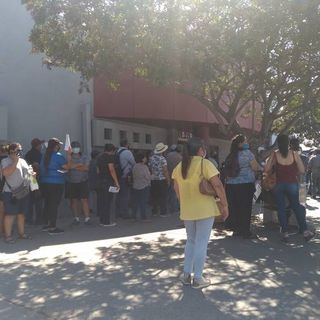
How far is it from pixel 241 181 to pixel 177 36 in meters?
2.77

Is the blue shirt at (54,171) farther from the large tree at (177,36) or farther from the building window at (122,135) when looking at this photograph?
the building window at (122,135)

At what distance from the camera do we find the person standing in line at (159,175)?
39.6ft

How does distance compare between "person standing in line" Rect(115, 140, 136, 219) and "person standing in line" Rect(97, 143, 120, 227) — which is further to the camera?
"person standing in line" Rect(115, 140, 136, 219)

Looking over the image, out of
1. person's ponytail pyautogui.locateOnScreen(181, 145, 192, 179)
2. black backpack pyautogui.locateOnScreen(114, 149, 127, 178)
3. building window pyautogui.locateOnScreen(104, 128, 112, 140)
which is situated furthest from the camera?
building window pyautogui.locateOnScreen(104, 128, 112, 140)

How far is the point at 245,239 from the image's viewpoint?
897cm

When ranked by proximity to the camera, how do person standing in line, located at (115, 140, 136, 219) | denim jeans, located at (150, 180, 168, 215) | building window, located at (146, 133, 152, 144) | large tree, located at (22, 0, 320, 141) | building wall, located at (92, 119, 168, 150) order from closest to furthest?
large tree, located at (22, 0, 320, 141)
person standing in line, located at (115, 140, 136, 219)
denim jeans, located at (150, 180, 168, 215)
building wall, located at (92, 119, 168, 150)
building window, located at (146, 133, 152, 144)

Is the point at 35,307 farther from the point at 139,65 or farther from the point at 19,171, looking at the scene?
the point at 139,65

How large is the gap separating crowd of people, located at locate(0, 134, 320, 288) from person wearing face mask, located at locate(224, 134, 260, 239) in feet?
0.05

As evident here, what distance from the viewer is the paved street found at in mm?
Answer: 5328

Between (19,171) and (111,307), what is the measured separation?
4.13m

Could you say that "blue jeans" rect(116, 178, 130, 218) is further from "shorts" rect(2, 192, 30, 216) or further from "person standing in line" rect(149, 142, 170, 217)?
"shorts" rect(2, 192, 30, 216)

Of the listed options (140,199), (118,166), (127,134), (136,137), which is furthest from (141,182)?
(136,137)

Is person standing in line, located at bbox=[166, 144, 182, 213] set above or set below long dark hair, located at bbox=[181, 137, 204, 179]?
below

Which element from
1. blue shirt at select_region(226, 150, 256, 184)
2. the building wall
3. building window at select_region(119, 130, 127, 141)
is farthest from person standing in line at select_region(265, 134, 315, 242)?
A: building window at select_region(119, 130, 127, 141)
